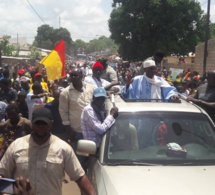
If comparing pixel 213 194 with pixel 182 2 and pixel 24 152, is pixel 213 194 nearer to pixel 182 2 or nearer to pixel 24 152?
pixel 24 152

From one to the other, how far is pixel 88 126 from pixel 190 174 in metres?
1.57

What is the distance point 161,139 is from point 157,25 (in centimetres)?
2862

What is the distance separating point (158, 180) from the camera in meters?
3.61

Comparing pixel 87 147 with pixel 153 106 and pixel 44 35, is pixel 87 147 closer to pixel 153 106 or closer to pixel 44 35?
pixel 153 106

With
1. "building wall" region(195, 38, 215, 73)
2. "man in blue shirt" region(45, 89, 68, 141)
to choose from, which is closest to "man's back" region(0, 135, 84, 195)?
"man in blue shirt" region(45, 89, 68, 141)

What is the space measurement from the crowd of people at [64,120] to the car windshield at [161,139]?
0.69 ft

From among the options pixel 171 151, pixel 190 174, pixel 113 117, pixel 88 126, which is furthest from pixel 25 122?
pixel 190 174

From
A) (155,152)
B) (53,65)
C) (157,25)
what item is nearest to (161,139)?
(155,152)

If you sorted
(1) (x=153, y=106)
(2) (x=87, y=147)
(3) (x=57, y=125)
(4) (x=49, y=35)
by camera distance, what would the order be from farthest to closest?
1. (4) (x=49, y=35)
2. (3) (x=57, y=125)
3. (1) (x=153, y=106)
4. (2) (x=87, y=147)

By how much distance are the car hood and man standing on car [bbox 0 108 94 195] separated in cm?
38

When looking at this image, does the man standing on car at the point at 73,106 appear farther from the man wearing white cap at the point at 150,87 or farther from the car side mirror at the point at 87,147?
the car side mirror at the point at 87,147

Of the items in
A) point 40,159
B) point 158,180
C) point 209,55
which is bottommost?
point 158,180

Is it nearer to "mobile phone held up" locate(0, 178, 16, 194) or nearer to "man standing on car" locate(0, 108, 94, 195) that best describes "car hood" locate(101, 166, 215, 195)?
"man standing on car" locate(0, 108, 94, 195)

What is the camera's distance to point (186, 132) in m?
A: 4.41
